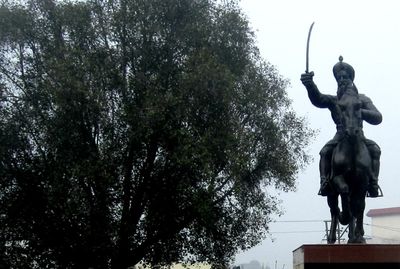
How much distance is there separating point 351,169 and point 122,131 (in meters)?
8.62

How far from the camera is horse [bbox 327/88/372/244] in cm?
884

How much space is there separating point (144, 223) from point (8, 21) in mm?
6488

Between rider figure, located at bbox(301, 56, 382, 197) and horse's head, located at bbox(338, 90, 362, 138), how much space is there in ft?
0.52

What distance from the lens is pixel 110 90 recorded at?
655 inches

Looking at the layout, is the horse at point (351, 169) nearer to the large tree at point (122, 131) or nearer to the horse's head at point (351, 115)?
the horse's head at point (351, 115)

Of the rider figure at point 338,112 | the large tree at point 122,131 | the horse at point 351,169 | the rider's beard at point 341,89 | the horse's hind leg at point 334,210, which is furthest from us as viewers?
the large tree at point 122,131

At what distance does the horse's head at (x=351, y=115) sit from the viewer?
8828mm

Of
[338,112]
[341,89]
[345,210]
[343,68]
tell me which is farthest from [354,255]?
[343,68]

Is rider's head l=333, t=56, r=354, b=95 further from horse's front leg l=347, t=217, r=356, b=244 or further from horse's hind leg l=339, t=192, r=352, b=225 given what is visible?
horse's front leg l=347, t=217, r=356, b=244

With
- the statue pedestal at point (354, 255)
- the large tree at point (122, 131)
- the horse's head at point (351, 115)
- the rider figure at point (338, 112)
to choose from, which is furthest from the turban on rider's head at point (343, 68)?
the large tree at point (122, 131)

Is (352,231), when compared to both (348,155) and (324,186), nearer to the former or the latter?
(324,186)

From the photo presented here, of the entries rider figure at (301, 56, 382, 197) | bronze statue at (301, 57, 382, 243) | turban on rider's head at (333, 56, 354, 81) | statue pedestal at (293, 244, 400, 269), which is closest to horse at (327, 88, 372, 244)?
bronze statue at (301, 57, 382, 243)

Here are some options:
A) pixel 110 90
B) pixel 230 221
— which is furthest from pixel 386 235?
pixel 110 90

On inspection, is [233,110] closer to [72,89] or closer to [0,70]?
[72,89]
